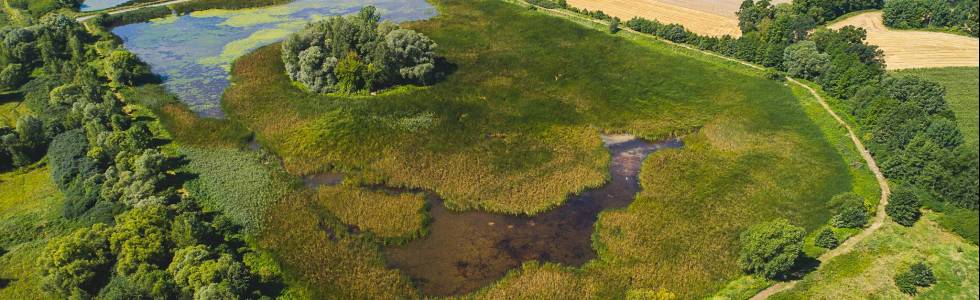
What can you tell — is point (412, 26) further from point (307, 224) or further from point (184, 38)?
point (307, 224)

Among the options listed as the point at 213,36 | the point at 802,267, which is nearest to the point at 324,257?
the point at 802,267

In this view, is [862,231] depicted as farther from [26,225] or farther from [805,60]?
[26,225]

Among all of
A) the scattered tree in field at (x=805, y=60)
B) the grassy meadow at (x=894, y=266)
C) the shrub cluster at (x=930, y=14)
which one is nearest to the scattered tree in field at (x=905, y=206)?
the grassy meadow at (x=894, y=266)

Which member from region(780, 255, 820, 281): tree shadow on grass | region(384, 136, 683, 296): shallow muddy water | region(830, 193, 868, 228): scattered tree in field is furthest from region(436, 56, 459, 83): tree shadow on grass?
region(830, 193, 868, 228): scattered tree in field

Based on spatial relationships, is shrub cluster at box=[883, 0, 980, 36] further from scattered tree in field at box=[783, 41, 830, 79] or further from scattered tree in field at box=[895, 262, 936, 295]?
scattered tree in field at box=[895, 262, 936, 295]

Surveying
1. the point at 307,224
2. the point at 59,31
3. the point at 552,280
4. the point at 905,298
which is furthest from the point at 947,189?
the point at 59,31

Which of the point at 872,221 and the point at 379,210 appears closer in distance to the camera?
the point at 872,221

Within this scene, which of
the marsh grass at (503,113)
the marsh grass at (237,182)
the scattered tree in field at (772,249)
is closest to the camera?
the scattered tree in field at (772,249)

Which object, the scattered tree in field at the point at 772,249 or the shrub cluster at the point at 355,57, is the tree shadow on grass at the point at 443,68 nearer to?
the shrub cluster at the point at 355,57
